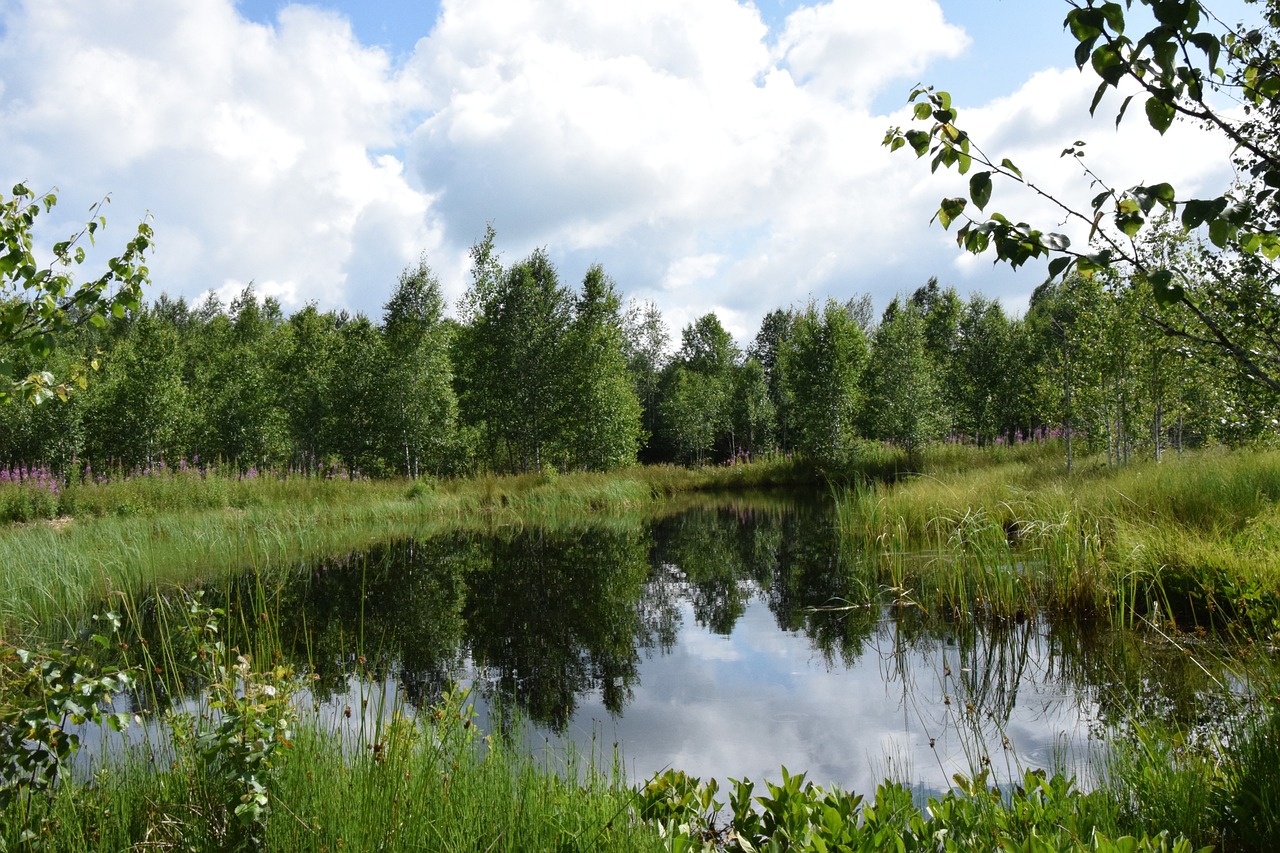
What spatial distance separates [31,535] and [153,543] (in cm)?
150

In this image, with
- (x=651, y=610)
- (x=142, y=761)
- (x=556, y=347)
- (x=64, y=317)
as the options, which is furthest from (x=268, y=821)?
(x=556, y=347)

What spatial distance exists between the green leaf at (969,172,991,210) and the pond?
273cm

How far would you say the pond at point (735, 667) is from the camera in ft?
15.0

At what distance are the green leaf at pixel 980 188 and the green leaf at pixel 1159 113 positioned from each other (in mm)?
397

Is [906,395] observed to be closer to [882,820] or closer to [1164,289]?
[882,820]

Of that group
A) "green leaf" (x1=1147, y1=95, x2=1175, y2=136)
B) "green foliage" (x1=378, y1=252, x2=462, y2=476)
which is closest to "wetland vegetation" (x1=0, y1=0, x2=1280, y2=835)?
"green leaf" (x1=1147, y1=95, x2=1175, y2=136)

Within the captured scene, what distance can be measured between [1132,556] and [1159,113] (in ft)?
20.6

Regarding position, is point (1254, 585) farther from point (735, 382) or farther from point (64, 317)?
point (735, 382)

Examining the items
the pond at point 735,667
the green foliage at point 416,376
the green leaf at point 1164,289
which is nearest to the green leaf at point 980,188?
the green leaf at point 1164,289

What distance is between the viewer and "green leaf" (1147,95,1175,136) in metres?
1.95

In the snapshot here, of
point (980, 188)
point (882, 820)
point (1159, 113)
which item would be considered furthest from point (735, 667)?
point (1159, 113)

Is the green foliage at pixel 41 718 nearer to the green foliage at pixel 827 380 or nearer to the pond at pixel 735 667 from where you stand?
the pond at pixel 735 667

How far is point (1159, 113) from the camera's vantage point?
6.42 feet

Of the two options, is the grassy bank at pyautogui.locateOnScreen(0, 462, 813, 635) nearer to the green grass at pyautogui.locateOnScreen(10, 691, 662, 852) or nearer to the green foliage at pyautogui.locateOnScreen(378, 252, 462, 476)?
the green grass at pyautogui.locateOnScreen(10, 691, 662, 852)
